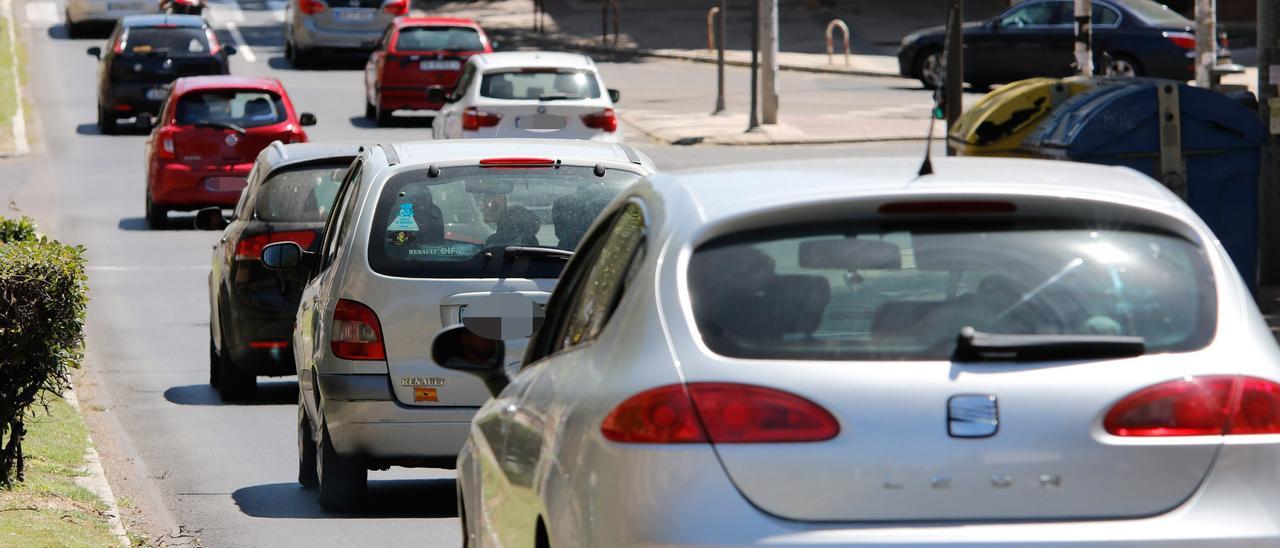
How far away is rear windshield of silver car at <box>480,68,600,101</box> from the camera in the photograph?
24.1m

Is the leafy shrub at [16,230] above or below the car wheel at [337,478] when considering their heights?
above

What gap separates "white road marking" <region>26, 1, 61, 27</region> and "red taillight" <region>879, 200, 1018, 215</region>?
45.8 metres

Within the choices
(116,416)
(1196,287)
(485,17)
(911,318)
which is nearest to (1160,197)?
(1196,287)

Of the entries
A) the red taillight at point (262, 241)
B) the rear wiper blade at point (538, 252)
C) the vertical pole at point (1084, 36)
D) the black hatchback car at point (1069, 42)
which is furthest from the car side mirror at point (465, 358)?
the black hatchback car at point (1069, 42)

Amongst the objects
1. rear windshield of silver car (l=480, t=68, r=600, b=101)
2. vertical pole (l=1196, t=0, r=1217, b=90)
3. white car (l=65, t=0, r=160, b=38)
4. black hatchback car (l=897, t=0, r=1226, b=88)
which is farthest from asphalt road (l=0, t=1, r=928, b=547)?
vertical pole (l=1196, t=0, r=1217, b=90)

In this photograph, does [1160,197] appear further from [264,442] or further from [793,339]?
[264,442]

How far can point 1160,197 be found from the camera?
4594 mm

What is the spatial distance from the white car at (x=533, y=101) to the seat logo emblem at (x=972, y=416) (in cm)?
1957

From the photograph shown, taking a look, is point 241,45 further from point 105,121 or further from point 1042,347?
point 1042,347

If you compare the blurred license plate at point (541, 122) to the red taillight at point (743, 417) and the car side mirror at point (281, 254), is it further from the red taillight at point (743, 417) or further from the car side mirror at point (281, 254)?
the red taillight at point (743, 417)

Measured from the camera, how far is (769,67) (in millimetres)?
30141

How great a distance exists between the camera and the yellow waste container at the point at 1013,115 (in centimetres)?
1484

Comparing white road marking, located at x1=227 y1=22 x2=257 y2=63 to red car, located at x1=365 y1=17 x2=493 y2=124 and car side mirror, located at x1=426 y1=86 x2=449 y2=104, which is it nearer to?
red car, located at x1=365 y1=17 x2=493 y2=124

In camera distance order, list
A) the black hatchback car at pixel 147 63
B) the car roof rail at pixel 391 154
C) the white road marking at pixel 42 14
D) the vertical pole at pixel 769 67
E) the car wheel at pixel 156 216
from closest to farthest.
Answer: the car roof rail at pixel 391 154 → the car wheel at pixel 156 216 → the vertical pole at pixel 769 67 → the black hatchback car at pixel 147 63 → the white road marking at pixel 42 14
